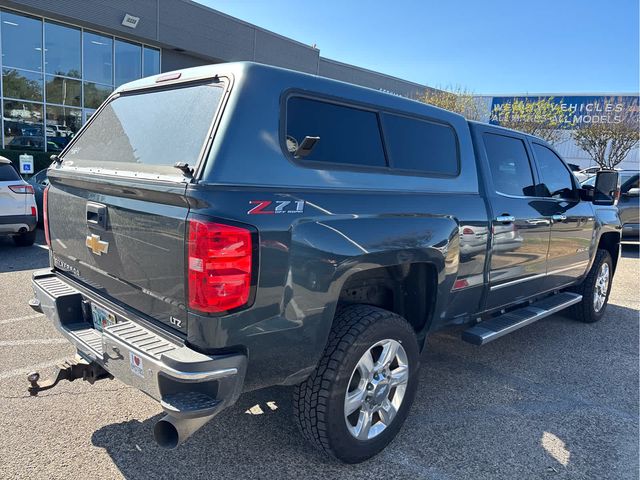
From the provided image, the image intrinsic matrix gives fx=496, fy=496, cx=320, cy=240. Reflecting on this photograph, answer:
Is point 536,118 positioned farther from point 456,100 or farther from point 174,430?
point 174,430

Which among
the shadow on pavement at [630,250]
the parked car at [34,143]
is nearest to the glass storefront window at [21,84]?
the parked car at [34,143]

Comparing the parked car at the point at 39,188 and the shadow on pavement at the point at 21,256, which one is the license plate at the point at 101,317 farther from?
the parked car at the point at 39,188

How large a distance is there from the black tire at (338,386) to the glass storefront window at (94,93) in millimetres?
17842

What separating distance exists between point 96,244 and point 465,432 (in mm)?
2576

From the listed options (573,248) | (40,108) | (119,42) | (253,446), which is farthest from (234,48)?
(253,446)

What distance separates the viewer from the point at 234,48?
69.9 feet

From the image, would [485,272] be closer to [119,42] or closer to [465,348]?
[465,348]

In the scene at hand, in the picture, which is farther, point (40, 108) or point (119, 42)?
point (119, 42)

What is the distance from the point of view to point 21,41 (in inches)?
617

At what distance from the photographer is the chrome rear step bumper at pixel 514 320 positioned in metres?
3.65

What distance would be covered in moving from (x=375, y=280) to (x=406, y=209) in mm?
492

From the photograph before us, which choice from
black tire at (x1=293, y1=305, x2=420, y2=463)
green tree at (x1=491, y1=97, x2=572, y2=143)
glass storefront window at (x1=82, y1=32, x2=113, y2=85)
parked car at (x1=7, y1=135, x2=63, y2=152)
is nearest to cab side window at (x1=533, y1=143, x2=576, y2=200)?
black tire at (x1=293, y1=305, x2=420, y2=463)

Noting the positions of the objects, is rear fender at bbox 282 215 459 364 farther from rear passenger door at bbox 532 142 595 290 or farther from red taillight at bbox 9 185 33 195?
red taillight at bbox 9 185 33 195

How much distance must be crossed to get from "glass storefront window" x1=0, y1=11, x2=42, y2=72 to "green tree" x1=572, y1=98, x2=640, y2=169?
2496cm
